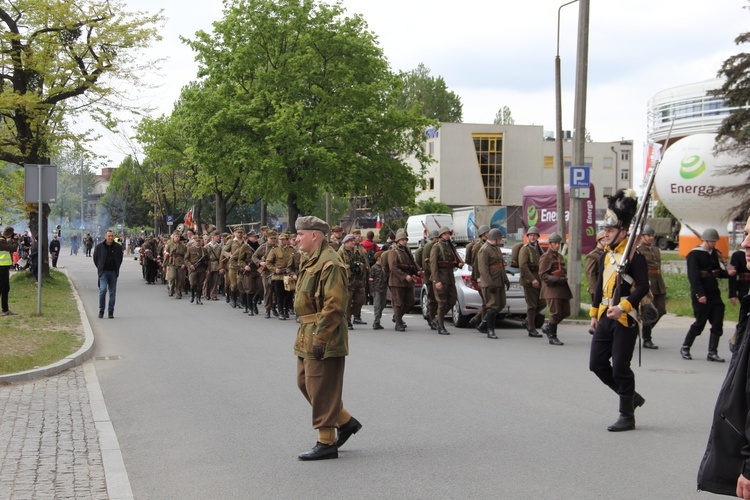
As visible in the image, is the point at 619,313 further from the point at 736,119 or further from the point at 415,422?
the point at 736,119

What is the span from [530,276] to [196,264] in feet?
38.9

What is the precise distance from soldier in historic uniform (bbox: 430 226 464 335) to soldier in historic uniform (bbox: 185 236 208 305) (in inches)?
389

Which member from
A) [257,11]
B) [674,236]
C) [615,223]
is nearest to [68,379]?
[615,223]

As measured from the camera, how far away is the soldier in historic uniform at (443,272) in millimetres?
15672

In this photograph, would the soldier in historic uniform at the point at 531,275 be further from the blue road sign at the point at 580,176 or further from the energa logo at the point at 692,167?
the energa logo at the point at 692,167

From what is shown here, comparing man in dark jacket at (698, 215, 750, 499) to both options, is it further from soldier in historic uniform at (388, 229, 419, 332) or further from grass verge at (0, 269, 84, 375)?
soldier in historic uniform at (388, 229, 419, 332)

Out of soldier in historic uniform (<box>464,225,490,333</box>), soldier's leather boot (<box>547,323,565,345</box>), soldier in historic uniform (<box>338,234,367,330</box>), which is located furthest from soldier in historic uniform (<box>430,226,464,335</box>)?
soldier's leather boot (<box>547,323,565,345</box>)

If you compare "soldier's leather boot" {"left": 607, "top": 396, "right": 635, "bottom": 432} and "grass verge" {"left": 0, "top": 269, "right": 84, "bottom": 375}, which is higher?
"soldier's leather boot" {"left": 607, "top": 396, "right": 635, "bottom": 432}

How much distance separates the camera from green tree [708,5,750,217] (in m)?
31.6

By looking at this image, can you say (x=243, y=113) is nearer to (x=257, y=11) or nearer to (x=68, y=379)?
(x=257, y=11)

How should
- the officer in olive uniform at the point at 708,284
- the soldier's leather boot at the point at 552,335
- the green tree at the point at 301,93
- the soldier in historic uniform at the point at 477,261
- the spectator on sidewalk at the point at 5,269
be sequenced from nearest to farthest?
the officer in olive uniform at the point at 708,284
the soldier's leather boot at the point at 552,335
the soldier in historic uniform at the point at 477,261
the spectator on sidewalk at the point at 5,269
the green tree at the point at 301,93

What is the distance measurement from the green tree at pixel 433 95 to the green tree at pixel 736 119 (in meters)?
54.5

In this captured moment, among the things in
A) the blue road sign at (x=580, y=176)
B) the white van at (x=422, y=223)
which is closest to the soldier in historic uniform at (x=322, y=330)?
the blue road sign at (x=580, y=176)

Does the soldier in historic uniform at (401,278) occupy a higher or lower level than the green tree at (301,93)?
lower
